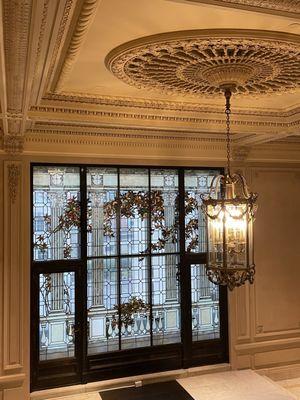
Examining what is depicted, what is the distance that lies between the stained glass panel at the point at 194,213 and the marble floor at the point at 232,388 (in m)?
1.69

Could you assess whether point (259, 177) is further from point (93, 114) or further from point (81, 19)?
point (81, 19)

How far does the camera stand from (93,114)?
4.09 meters

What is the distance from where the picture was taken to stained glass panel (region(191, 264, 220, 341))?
5.82 metres

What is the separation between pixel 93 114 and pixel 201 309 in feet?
10.6

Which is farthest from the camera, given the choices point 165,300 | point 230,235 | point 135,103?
point 165,300

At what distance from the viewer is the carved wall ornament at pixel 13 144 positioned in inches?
194

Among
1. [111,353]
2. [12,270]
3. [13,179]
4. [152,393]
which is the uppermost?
[13,179]

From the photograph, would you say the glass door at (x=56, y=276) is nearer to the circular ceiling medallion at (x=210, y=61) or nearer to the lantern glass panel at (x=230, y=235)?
the circular ceiling medallion at (x=210, y=61)

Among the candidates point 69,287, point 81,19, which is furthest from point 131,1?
point 69,287

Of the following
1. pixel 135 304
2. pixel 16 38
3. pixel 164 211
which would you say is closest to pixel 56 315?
pixel 135 304

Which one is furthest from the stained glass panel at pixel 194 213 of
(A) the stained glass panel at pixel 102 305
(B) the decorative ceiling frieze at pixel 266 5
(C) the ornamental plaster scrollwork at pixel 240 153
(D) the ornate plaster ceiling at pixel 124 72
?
(B) the decorative ceiling frieze at pixel 266 5

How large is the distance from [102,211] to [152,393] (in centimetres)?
233

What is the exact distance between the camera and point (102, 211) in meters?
5.48

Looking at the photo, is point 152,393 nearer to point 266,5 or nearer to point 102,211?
point 102,211
